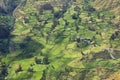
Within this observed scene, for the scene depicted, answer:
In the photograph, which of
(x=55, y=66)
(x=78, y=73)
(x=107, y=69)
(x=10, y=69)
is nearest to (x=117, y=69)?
(x=107, y=69)

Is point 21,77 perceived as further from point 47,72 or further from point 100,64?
point 100,64

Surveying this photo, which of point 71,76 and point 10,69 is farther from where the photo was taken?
point 10,69

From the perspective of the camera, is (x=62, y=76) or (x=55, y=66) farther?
(x=55, y=66)

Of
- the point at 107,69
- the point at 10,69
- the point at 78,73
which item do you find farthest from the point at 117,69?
the point at 10,69

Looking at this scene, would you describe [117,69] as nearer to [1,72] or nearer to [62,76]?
[62,76]

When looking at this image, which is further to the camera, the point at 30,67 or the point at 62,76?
the point at 30,67

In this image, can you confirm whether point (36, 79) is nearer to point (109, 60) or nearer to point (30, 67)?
point (30, 67)

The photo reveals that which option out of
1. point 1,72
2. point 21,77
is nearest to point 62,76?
point 21,77
